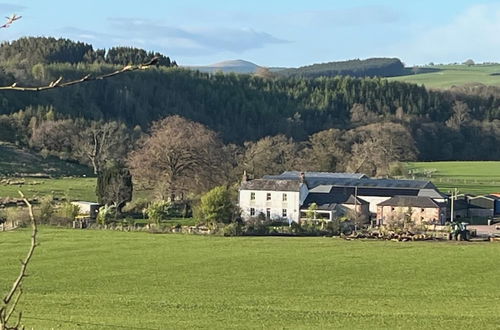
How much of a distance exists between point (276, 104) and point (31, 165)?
76551mm

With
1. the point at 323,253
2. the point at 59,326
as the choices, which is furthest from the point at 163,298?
the point at 323,253

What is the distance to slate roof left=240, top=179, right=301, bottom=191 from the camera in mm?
58812

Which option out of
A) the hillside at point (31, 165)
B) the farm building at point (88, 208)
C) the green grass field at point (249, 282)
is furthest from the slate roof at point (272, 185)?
the hillside at point (31, 165)

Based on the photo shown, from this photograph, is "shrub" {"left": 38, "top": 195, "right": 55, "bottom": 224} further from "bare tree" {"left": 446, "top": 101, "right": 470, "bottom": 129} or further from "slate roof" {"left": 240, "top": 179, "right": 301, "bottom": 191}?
"bare tree" {"left": 446, "top": 101, "right": 470, "bottom": 129}

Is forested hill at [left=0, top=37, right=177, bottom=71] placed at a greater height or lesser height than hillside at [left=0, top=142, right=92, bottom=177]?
greater

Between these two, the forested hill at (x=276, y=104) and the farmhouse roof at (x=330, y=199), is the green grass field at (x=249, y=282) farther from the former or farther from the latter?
the forested hill at (x=276, y=104)

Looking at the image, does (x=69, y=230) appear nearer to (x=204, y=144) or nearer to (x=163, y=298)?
(x=204, y=144)

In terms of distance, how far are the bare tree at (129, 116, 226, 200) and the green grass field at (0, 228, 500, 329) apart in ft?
44.2

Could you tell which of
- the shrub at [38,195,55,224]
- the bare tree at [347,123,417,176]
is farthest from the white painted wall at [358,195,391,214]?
the shrub at [38,195,55,224]

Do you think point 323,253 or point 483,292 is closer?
point 483,292

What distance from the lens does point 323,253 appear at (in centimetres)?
4159

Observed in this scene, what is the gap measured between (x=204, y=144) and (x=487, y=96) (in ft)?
337

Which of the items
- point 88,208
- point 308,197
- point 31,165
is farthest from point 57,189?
point 308,197

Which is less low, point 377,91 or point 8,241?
point 377,91
